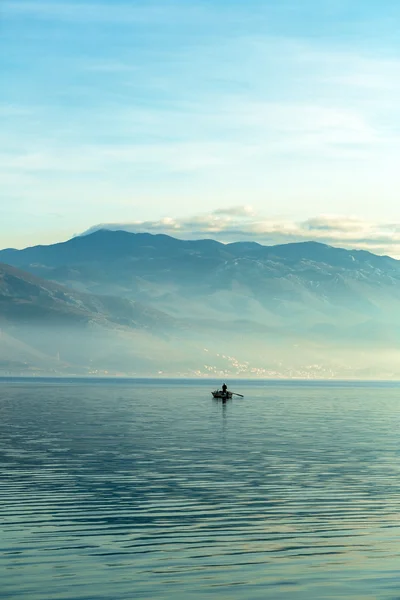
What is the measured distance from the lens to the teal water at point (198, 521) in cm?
3244

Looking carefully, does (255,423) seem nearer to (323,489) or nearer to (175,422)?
(175,422)

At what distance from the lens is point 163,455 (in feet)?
258

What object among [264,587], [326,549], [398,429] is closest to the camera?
[264,587]

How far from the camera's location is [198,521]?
44.4 meters

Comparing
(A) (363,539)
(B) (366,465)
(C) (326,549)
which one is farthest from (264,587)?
(B) (366,465)

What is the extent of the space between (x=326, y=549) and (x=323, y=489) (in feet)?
60.4

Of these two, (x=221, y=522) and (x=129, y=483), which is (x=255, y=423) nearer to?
(x=129, y=483)

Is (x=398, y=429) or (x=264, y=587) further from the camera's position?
(x=398, y=429)

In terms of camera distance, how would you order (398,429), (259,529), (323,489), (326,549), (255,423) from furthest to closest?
(255,423) → (398,429) → (323,489) → (259,529) → (326,549)

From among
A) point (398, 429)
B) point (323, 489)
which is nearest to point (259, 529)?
point (323, 489)

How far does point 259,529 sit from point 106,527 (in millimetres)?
6722

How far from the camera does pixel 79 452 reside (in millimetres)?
80750

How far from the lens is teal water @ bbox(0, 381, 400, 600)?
32.4 meters

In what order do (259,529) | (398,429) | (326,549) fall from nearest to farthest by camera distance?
(326,549), (259,529), (398,429)
